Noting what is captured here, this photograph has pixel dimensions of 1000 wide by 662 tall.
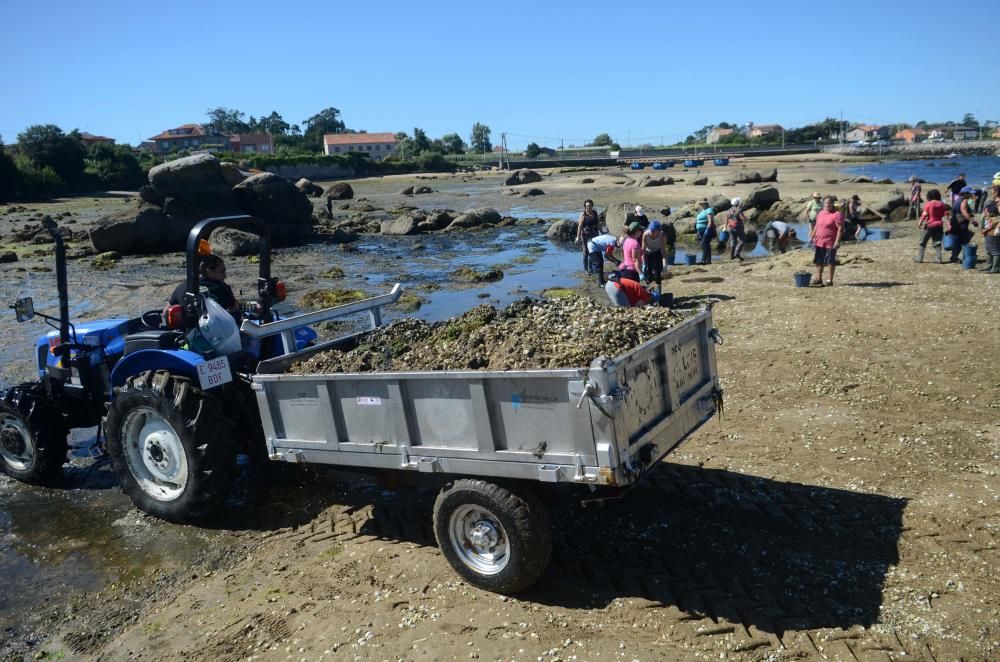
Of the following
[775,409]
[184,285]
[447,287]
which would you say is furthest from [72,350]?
[447,287]

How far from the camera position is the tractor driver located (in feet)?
21.1

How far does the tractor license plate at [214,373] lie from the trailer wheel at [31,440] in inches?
99.2

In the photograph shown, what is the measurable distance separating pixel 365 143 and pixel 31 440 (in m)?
132

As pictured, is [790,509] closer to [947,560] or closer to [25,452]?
[947,560]

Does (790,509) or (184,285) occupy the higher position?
(184,285)

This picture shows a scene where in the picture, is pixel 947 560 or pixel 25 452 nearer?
pixel 947 560

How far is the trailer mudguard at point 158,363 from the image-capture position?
20.2 ft

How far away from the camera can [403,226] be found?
→ 108ft

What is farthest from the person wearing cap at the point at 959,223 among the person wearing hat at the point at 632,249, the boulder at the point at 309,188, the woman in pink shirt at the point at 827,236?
the boulder at the point at 309,188

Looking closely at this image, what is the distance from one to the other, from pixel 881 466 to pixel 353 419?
4.70 metres

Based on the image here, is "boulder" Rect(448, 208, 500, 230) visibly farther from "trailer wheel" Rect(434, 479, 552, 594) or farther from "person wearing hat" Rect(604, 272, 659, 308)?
"trailer wheel" Rect(434, 479, 552, 594)

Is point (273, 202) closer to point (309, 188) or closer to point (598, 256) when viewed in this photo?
point (598, 256)

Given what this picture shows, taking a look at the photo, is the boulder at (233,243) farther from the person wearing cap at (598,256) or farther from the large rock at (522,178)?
the large rock at (522,178)

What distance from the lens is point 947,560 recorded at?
504 cm
